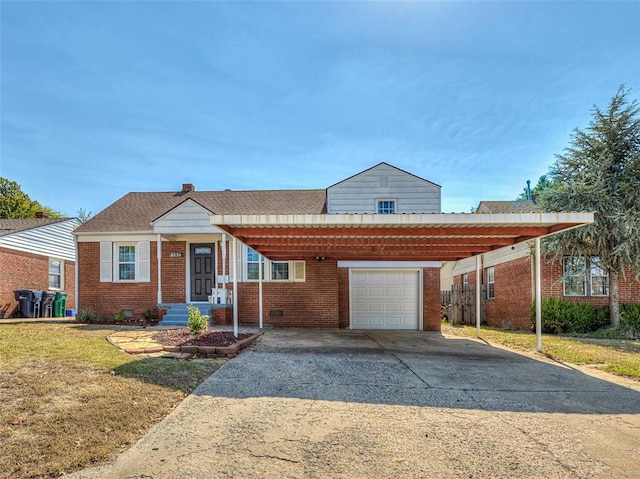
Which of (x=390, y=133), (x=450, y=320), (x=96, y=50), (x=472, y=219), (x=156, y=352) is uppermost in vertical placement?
(x=96, y=50)

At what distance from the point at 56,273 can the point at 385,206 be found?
17.3m

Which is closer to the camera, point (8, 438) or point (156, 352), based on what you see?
point (8, 438)

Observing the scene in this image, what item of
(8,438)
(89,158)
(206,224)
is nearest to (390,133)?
(206,224)

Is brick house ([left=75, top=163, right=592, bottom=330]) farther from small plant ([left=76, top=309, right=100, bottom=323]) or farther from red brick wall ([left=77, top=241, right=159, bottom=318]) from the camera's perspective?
small plant ([left=76, top=309, right=100, bottom=323])

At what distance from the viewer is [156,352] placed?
24.1 ft

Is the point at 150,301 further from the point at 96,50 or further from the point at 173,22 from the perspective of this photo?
the point at 173,22

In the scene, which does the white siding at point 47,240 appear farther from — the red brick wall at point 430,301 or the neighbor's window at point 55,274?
the red brick wall at point 430,301

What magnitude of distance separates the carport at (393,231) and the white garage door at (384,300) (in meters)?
2.98

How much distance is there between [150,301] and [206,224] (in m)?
3.66

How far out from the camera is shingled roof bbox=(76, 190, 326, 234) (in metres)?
14.5

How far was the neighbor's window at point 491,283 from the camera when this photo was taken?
19.1 meters

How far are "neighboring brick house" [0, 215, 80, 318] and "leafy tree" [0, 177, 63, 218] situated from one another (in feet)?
53.8

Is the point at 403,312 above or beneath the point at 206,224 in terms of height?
beneath

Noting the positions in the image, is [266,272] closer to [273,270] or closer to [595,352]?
[273,270]
